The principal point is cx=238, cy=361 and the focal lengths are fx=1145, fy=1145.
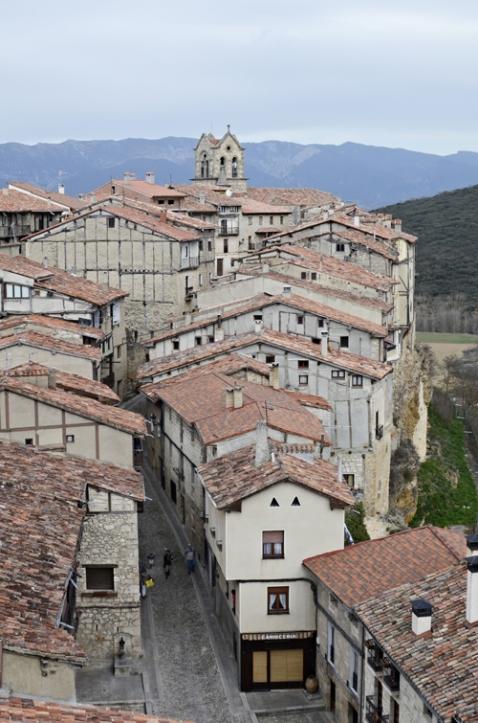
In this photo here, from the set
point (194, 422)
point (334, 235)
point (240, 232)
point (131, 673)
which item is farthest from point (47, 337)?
point (240, 232)

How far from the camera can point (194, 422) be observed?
127ft

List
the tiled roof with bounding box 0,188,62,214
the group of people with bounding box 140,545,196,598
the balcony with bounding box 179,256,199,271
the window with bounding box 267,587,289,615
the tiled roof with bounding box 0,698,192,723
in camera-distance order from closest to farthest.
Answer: the tiled roof with bounding box 0,698,192,723 → the window with bounding box 267,587,289,615 → the group of people with bounding box 140,545,196,598 → the balcony with bounding box 179,256,199,271 → the tiled roof with bounding box 0,188,62,214

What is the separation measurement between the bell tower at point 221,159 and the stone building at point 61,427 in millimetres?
82444

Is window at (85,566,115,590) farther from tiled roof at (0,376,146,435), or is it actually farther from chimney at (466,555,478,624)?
chimney at (466,555,478,624)

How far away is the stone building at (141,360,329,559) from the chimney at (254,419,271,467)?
1.92m

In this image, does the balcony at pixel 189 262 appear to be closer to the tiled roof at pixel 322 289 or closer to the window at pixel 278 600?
the tiled roof at pixel 322 289

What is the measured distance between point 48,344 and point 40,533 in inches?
689

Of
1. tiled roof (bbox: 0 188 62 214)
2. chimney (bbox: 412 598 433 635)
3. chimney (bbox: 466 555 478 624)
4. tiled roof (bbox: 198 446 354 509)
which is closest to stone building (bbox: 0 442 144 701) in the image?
tiled roof (bbox: 198 446 354 509)

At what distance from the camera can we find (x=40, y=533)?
24.2 meters

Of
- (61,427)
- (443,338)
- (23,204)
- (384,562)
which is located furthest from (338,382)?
(443,338)

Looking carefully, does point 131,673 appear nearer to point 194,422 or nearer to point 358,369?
point 194,422

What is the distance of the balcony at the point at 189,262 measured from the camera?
6347cm

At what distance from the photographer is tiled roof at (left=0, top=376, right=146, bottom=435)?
102ft

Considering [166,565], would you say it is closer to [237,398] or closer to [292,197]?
[237,398]
